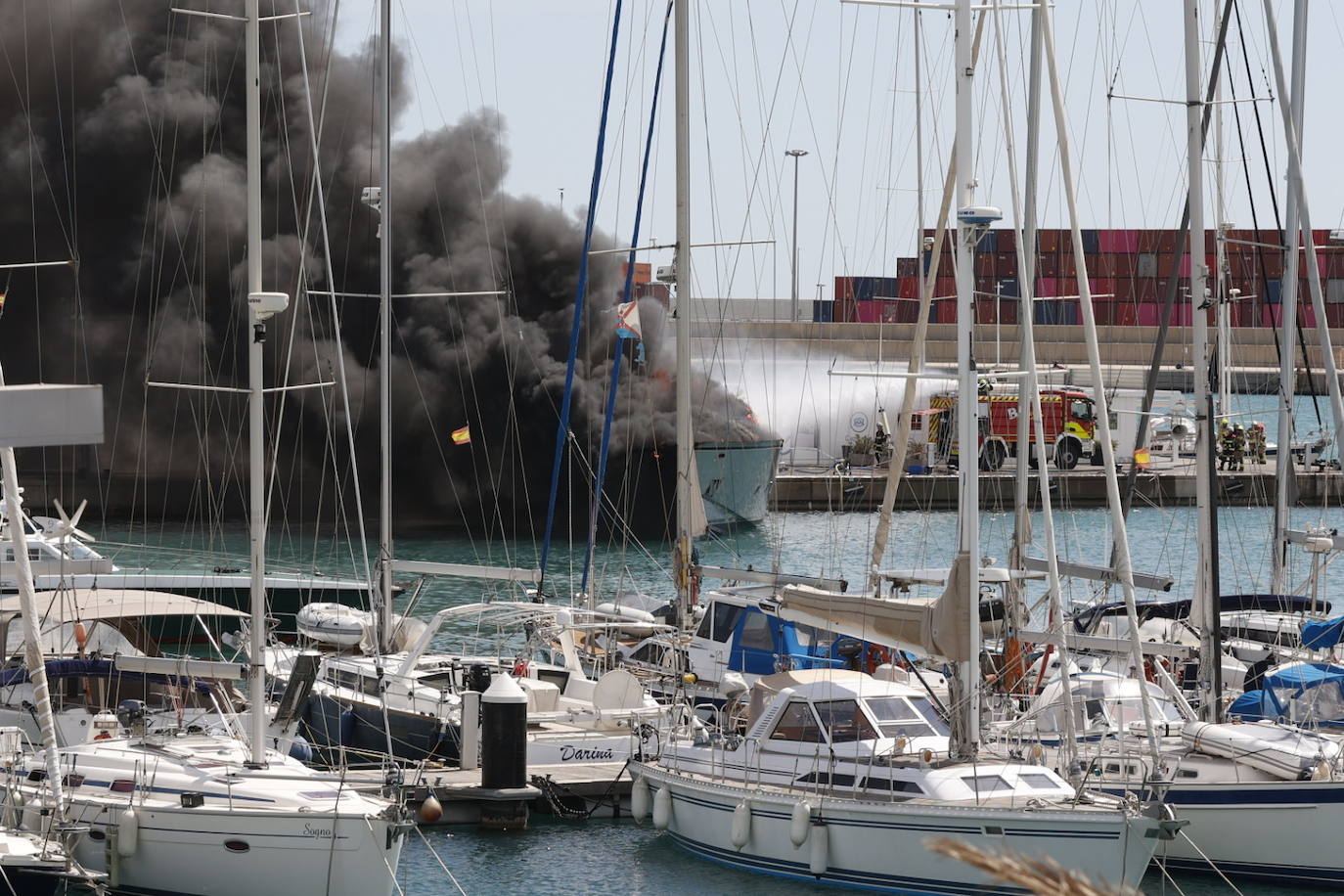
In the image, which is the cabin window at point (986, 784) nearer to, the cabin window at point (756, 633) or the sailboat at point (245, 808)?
the sailboat at point (245, 808)

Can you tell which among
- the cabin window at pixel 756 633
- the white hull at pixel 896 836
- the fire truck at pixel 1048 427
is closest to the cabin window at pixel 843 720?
the white hull at pixel 896 836

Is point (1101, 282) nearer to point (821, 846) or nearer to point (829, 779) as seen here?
point (829, 779)

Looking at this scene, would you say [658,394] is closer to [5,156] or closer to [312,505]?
[312,505]

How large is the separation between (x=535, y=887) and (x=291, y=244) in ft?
138

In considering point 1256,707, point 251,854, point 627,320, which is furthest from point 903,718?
point 627,320

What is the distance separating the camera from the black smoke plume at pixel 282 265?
185 ft

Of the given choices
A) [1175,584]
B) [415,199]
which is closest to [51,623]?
[1175,584]

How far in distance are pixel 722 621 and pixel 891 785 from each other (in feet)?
22.9

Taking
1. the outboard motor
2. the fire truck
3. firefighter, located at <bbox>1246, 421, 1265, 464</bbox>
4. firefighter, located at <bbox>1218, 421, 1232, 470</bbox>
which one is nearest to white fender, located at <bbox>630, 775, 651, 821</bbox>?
the outboard motor

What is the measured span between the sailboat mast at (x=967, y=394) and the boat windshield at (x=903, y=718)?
0.61 metres

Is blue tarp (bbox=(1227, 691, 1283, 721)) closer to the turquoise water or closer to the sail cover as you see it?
the turquoise water

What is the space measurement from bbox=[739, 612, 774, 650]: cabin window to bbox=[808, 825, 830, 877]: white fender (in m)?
6.62

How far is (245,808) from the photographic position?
50.8 ft

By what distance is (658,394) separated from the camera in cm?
5659
